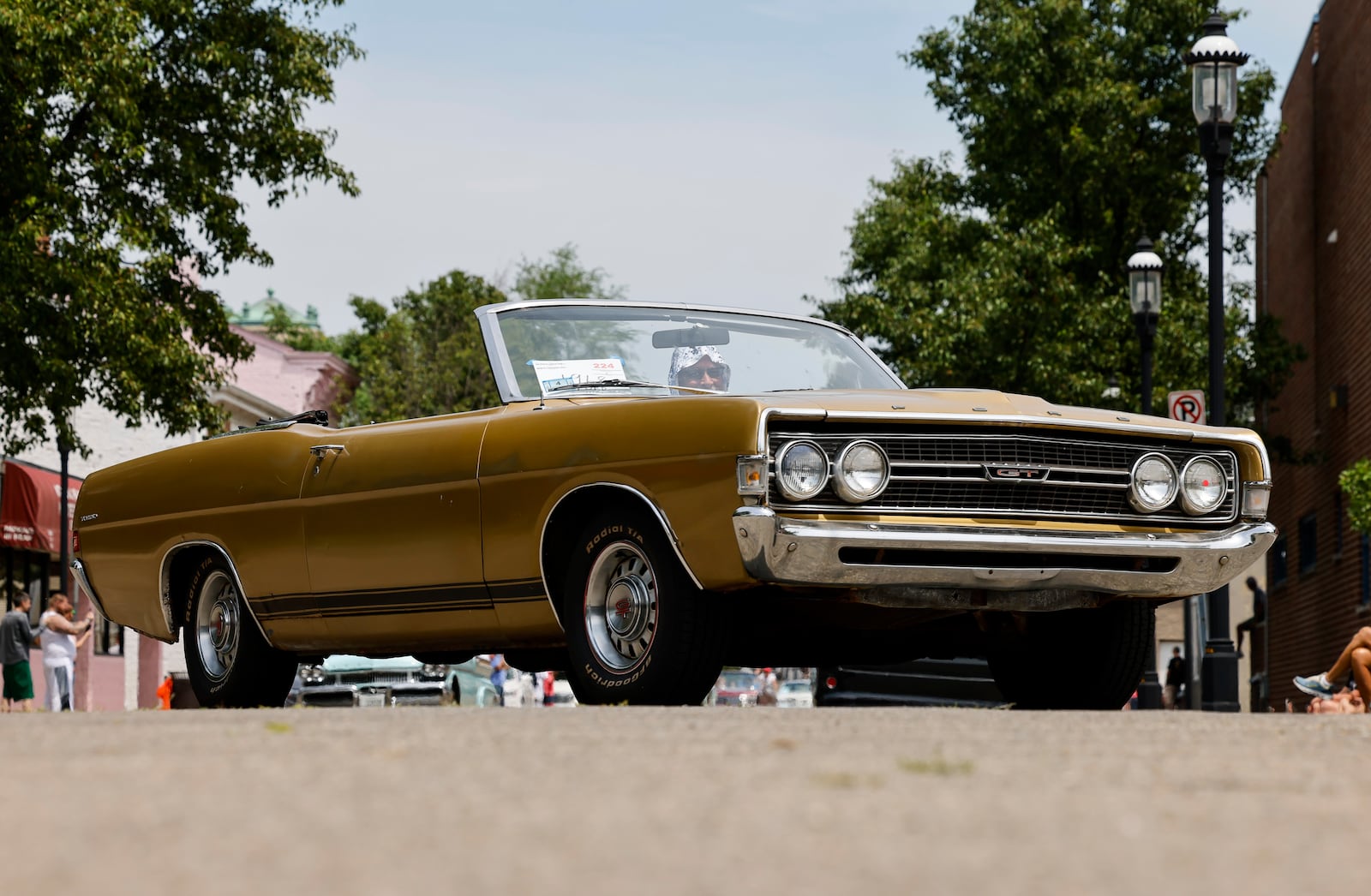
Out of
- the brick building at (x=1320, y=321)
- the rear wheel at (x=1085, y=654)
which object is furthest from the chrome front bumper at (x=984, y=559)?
the brick building at (x=1320, y=321)

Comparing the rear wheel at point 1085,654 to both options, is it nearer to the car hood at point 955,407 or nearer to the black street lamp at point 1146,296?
the car hood at point 955,407

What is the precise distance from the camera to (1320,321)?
3275 cm

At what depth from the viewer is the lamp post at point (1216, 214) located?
56.3 ft

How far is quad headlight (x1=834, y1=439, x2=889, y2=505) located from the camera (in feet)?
24.9

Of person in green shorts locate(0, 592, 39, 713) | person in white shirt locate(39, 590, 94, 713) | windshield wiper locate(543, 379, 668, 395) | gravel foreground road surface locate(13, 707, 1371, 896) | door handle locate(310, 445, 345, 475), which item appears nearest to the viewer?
gravel foreground road surface locate(13, 707, 1371, 896)

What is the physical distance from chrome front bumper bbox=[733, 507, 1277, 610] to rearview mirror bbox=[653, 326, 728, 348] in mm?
1826

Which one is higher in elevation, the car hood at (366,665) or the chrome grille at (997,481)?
the chrome grille at (997,481)

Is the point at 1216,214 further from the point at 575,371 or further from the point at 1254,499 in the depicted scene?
the point at 575,371

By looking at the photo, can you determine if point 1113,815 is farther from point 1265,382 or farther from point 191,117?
point 1265,382

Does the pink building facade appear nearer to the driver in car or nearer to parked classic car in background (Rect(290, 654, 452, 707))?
parked classic car in background (Rect(290, 654, 452, 707))

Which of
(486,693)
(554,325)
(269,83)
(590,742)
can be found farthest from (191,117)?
(590,742)

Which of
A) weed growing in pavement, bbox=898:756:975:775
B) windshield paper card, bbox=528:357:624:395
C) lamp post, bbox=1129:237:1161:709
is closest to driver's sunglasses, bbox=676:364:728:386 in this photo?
windshield paper card, bbox=528:357:624:395

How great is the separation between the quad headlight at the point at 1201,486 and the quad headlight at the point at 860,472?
140 cm

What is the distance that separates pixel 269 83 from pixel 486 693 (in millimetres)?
10926
